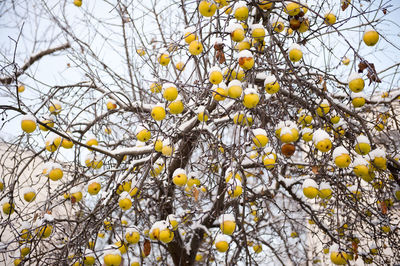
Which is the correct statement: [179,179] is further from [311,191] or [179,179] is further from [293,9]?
[293,9]

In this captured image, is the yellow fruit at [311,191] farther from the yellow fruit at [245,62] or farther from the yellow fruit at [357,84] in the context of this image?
the yellow fruit at [245,62]

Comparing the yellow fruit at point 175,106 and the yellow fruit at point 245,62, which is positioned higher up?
the yellow fruit at point 245,62

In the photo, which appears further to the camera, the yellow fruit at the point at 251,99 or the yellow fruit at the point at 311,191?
the yellow fruit at the point at 311,191

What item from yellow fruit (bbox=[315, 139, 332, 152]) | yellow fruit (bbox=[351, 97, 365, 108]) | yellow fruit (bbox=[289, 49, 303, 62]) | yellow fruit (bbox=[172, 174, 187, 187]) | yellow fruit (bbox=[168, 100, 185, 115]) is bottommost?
yellow fruit (bbox=[172, 174, 187, 187])

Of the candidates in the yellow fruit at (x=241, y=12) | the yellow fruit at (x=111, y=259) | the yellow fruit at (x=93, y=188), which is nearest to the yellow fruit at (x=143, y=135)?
the yellow fruit at (x=93, y=188)

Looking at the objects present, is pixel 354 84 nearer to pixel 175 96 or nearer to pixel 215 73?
pixel 215 73

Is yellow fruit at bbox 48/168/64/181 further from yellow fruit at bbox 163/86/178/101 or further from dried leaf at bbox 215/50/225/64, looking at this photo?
dried leaf at bbox 215/50/225/64

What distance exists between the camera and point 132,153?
2.71m

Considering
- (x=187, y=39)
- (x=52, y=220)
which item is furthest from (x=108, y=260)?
(x=187, y=39)

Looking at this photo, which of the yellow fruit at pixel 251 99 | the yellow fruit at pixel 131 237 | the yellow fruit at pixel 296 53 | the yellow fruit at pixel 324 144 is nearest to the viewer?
the yellow fruit at pixel 251 99

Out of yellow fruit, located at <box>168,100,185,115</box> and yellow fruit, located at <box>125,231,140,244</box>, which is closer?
yellow fruit, located at <box>168,100,185,115</box>

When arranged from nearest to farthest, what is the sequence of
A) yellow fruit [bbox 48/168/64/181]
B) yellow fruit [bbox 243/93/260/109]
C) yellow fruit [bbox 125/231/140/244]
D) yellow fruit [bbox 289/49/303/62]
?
1. yellow fruit [bbox 243/93/260/109]
2. yellow fruit [bbox 289/49/303/62]
3. yellow fruit [bbox 125/231/140/244]
4. yellow fruit [bbox 48/168/64/181]

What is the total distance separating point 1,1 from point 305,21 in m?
5.00

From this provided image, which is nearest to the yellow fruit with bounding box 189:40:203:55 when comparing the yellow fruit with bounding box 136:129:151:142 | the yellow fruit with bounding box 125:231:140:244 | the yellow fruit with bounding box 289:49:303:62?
the yellow fruit with bounding box 289:49:303:62
